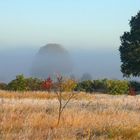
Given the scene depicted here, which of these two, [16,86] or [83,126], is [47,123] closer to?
[83,126]

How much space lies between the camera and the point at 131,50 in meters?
68.4

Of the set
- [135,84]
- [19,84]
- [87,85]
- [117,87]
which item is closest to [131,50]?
[135,84]

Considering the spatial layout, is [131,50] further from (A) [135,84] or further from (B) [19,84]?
(B) [19,84]

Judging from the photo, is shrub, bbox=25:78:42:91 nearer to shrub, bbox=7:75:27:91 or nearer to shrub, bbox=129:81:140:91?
shrub, bbox=7:75:27:91

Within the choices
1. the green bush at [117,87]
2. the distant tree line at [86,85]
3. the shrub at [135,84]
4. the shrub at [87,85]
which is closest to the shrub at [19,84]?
the distant tree line at [86,85]

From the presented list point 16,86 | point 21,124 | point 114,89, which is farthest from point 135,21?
point 21,124

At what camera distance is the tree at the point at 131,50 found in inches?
2670

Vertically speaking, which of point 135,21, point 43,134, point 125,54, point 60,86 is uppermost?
point 135,21

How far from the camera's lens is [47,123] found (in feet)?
50.5

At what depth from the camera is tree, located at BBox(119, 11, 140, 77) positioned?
67.8m

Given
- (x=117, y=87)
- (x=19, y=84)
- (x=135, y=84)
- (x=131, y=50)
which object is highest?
(x=131, y=50)

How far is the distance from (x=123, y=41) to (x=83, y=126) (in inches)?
2205

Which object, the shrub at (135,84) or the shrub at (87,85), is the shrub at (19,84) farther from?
the shrub at (135,84)

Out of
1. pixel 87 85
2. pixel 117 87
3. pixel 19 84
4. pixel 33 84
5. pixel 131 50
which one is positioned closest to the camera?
pixel 19 84
